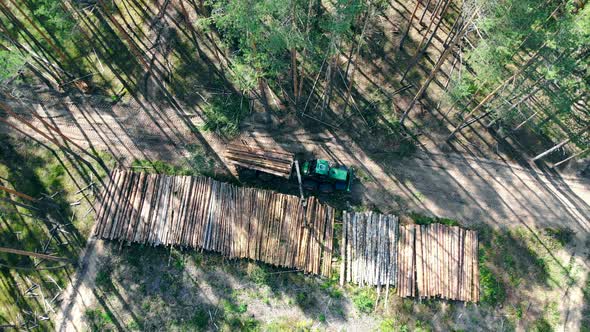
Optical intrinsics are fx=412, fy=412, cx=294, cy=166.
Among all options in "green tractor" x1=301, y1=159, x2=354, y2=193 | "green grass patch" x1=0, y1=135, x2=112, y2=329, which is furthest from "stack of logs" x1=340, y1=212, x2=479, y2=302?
"green grass patch" x1=0, y1=135, x2=112, y2=329

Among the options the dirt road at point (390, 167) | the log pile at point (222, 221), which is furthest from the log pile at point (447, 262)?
the log pile at point (222, 221)

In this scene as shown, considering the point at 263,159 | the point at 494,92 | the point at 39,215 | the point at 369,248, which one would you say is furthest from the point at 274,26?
the point at 39,215

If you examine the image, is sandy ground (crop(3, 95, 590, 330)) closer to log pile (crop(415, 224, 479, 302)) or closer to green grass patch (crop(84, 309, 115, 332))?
green grass patch (crop(84, 309, 115, 332))

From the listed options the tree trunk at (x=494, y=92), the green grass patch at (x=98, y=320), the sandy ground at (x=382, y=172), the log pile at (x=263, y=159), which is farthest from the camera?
the sandy ground at (x=382, y=172)

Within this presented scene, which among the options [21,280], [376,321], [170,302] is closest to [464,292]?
[376,321]

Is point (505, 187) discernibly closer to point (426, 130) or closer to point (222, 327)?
point (426, 130)

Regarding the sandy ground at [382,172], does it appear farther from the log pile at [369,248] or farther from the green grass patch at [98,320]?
the log pile at [369,248]
